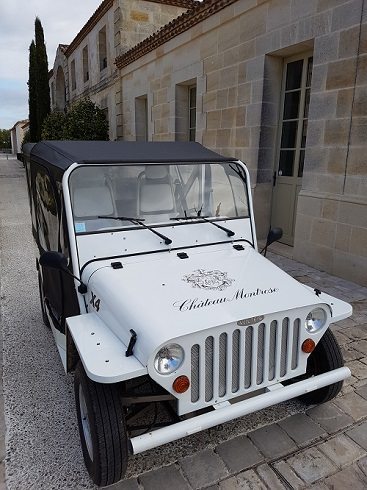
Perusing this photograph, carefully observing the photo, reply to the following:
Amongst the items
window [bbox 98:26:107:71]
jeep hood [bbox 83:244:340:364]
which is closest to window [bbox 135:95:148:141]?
window [bbox 98:26:107:71]

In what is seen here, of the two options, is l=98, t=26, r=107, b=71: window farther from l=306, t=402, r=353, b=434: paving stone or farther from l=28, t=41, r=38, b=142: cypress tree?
l=306, t=402, r=353, b=434: paving stone

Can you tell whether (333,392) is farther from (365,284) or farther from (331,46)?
(331,46)

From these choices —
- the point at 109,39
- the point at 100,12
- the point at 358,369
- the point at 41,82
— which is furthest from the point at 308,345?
the point at 41,82

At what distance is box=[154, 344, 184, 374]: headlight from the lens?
2029mm

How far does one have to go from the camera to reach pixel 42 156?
3531 millimetres

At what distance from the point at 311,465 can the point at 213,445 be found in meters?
0.61

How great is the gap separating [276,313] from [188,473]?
108cm

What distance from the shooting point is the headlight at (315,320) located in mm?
2465

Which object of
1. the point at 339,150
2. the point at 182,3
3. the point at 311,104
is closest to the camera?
the point at 339,150

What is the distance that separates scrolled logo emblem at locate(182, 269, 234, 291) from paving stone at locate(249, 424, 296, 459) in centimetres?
103

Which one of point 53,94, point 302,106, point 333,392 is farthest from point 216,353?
point 53,94

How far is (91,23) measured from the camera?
1510 centimetres

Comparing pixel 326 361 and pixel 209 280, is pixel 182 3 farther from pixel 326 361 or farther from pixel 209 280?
pixel 326 361

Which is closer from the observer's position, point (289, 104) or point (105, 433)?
point (105, 433)
